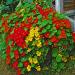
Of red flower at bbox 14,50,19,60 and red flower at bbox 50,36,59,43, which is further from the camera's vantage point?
red flower at bbox 14,50,19,60

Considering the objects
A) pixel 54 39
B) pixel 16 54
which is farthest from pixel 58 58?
pixel 16 54

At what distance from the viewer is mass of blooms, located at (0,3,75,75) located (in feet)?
20.6

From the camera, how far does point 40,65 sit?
6.46 m

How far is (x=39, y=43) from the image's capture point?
20.4 ft

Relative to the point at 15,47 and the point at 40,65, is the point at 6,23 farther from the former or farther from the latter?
the point at 40,65

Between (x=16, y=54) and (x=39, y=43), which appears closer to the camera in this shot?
(x=39, y=43)

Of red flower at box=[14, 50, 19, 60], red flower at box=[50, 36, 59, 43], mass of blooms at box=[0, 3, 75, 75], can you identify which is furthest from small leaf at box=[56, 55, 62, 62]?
red flower at box=[14, 50, 19, 60]

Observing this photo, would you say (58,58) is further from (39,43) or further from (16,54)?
(16,54)

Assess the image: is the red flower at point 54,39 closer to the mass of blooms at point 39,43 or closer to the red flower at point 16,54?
the mass of blooms at point 39,43

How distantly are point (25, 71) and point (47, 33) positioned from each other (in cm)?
85

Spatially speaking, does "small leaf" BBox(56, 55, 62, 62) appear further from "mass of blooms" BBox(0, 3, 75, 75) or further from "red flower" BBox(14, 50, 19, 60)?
"red flower" BBox(14, 50, 19, 60)

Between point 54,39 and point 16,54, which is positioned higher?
point 54,39

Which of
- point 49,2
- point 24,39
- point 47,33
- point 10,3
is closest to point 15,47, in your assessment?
point 24,39

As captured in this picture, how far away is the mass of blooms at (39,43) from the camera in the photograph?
247 inches
